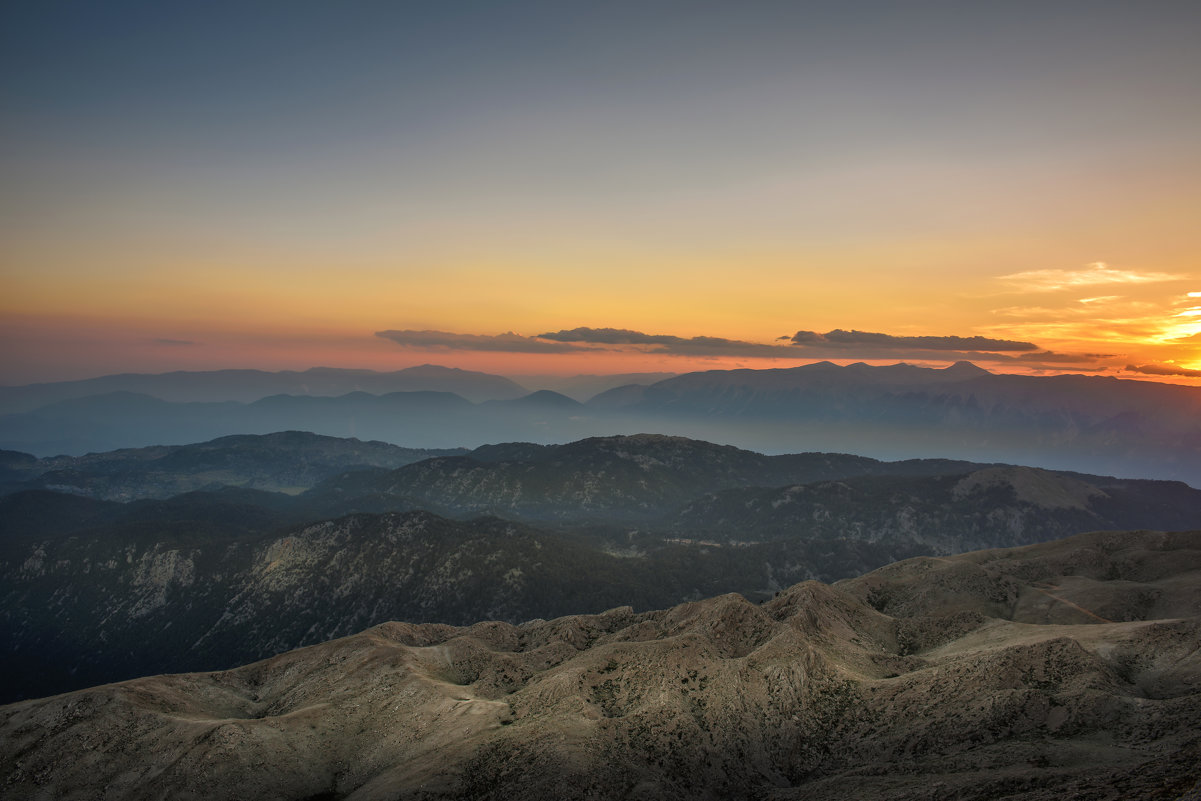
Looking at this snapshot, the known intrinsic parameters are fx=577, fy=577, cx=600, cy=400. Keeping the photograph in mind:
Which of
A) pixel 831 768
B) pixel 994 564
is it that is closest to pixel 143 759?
pixel 831 768

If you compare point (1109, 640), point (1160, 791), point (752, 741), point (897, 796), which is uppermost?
point (1160, 791)

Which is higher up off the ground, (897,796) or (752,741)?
(897,796)

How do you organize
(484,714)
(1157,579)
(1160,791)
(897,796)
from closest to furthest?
(1160,791) → (897,796) → (484,714) → (1157,579)

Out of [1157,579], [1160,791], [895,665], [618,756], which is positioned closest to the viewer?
[1160,791]

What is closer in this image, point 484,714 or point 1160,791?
point 1160,791

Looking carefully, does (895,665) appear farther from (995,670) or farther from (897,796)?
(897,796)

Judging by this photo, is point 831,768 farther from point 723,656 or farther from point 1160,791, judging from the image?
point 1160,791

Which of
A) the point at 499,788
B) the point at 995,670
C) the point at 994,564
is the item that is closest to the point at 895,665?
the point at 995,670
